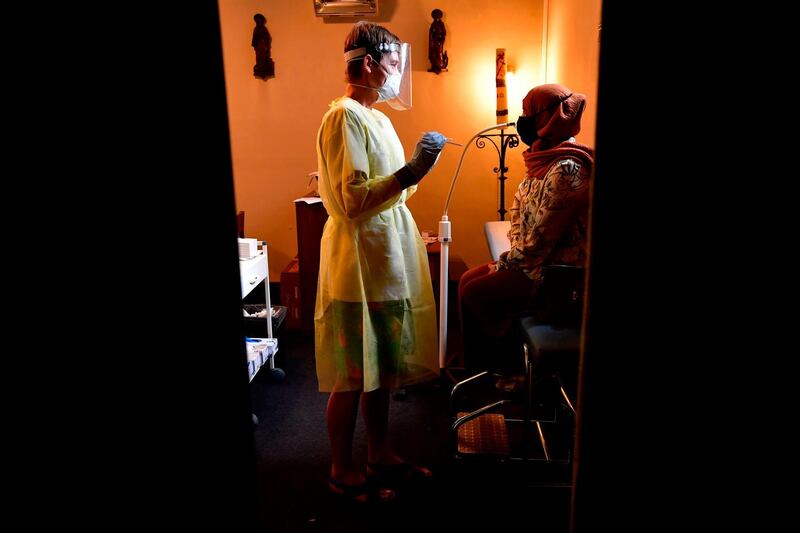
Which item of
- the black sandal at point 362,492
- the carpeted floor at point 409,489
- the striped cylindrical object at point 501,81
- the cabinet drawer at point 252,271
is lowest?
the carpeted floor at point 409,489

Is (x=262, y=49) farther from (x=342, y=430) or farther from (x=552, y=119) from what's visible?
(x=342, y=430)

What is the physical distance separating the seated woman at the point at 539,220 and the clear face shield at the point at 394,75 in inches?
16.6

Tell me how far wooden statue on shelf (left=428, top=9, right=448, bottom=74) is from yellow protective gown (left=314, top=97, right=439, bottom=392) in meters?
2.17

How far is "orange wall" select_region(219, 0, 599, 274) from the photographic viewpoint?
3.89 metres

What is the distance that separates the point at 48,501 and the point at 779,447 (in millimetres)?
989

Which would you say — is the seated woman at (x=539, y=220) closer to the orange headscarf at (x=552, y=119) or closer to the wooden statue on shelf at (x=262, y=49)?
the orange headscarf at (x=552, y=119)

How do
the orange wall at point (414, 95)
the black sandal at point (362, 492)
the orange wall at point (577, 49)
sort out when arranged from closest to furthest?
the black sandal at point (362, 492) < the orange wall at point (577, 49) < the orange wall at point (414, 95)

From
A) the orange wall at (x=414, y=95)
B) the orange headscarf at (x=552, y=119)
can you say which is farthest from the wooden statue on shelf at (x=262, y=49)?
the orange headscarf at (x=552, y=119)

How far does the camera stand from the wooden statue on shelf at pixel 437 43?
3.84 meters

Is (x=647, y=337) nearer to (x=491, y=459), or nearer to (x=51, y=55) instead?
(x=51, y=55)

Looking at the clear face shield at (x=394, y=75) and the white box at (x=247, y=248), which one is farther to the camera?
the white box at (x=247, y=248)

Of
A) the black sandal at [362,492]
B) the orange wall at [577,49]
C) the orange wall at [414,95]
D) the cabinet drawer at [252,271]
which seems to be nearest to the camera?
the black sandal at [362,492]

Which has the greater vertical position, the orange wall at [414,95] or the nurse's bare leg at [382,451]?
the orange wall at [414,95]

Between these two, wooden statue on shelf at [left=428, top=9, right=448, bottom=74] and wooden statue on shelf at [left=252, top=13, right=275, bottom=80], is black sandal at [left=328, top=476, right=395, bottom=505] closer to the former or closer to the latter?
wooden statue on shelf at [left=428, top=9, right=448, bottom=74]
